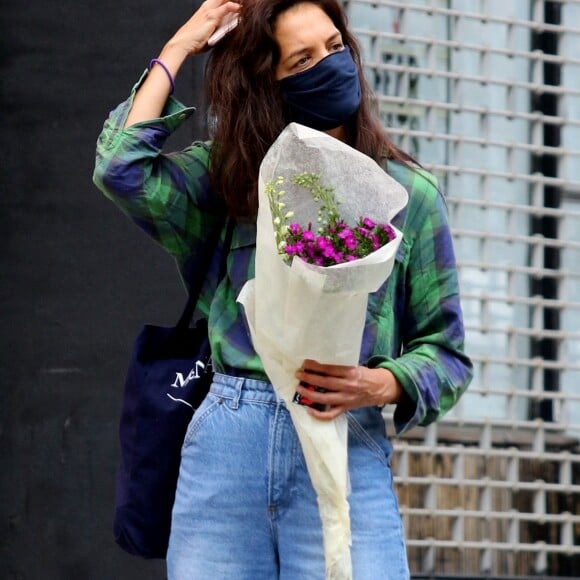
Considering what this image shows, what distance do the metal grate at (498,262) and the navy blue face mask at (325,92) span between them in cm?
298

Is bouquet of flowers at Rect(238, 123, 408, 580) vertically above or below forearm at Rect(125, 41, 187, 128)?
below

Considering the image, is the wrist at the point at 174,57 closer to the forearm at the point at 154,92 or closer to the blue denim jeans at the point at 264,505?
the forearm at the point at 154,92

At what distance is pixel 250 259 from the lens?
2.92 meters

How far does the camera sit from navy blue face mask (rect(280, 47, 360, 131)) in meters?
2.91

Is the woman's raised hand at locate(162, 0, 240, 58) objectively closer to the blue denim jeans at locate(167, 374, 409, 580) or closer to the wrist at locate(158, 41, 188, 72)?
the wrist at locate(158, 41, 188, 72)

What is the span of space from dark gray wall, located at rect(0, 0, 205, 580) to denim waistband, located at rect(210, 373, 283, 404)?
1942mm

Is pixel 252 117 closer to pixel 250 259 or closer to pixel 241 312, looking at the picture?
pixel 250 259

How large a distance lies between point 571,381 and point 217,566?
3756 millimetres

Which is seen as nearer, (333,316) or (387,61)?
(333,316)

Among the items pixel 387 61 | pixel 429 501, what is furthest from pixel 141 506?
pixel 387 61

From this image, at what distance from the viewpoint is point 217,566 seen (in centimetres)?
272

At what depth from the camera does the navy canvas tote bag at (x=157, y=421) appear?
9.72 feet

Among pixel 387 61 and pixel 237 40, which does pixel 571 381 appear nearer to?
pixel 387 61

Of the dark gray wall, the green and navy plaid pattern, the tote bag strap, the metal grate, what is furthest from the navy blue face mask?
the metal grate
